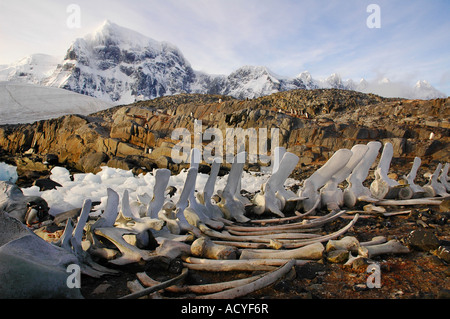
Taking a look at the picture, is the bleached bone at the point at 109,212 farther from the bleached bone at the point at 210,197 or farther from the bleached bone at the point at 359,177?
the bleached bone at the point at 359,177

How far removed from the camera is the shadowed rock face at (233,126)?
15.1 metres

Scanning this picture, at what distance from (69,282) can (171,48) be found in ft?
580

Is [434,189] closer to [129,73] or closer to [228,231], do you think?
[228,231]

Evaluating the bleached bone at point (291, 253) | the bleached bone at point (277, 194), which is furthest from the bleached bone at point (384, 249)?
the bleached bone at point (277, 194)

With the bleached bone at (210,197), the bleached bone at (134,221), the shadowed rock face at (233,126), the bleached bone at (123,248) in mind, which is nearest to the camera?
the bleached bone at (123,248)

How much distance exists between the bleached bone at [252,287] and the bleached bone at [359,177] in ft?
10.9

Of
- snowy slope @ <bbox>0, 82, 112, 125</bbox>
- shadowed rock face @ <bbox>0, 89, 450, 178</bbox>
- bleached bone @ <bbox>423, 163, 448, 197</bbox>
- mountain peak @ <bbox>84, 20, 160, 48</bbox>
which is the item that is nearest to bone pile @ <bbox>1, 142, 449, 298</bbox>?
bleached bone @ <bbox>423, 163, 448, 197</bbox>

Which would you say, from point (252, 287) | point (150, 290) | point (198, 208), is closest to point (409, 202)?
point (198, 208)

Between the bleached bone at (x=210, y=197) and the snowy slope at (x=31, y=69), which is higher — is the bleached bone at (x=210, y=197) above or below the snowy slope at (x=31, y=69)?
below

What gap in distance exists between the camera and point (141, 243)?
281cm

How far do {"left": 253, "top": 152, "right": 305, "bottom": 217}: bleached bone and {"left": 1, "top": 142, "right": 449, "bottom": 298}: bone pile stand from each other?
0.02 m

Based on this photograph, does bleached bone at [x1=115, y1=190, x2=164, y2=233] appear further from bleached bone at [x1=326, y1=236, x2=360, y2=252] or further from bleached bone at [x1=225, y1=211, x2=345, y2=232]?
bleached bone at [x1=326, y1=236, x2=360, y2=252]

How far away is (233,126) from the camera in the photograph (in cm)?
2027
